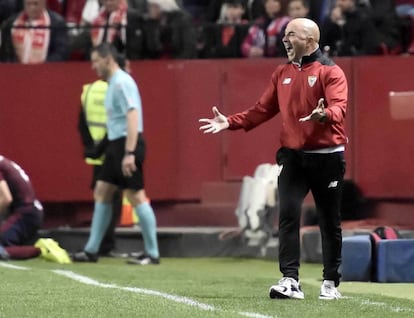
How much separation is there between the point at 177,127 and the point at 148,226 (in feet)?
9.15

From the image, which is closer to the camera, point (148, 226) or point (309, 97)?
point (309, 97)

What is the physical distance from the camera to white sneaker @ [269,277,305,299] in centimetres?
1029

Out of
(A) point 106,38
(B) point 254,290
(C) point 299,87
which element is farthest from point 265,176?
(C) point 299,87

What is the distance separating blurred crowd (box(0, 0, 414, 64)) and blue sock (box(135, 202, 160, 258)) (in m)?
2.76

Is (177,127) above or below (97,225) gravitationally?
above

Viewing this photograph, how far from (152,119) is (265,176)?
1.81 m

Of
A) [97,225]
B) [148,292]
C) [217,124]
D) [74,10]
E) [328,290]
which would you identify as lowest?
[97,225]

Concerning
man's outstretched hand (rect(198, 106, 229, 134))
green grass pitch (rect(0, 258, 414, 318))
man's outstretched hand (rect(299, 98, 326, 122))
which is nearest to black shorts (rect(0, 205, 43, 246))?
green grass pitch (rect(0, 258, 414, 318))

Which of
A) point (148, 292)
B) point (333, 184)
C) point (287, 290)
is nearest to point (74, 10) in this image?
point (148, 292)

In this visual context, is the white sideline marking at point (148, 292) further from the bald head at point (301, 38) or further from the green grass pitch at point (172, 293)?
the bald head at point (301, 38)

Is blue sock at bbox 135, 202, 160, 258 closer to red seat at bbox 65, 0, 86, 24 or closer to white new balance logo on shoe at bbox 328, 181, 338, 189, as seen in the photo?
red seat at bbox 65, 0, 86, 24

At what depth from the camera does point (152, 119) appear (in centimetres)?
1750

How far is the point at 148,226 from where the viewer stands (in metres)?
14.9

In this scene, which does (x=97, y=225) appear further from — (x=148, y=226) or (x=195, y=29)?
(x=195, y=29)
